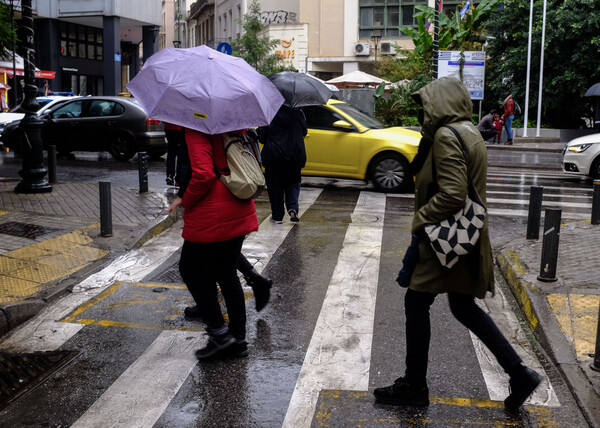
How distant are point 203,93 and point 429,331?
2.03 metres

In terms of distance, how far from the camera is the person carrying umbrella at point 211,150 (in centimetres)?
450

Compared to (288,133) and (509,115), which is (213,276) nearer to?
(288,133)

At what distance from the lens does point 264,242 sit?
854 cm

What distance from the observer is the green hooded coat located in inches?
150

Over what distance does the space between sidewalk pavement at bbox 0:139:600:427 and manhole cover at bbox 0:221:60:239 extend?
1 cm

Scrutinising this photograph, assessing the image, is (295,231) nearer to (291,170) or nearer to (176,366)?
(291,170)

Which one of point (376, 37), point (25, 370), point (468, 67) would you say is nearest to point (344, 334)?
point (25, 370)

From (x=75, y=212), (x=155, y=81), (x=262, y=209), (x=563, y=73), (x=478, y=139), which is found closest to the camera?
(x=478, y=139)

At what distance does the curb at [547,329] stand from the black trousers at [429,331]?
522 millimetres

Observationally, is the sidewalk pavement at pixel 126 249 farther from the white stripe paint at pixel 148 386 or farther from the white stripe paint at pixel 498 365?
the white stripe paint at pixel 148 386

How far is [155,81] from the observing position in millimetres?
4719

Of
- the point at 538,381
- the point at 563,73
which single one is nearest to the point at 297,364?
the point at 538,381

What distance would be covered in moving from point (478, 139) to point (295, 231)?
544 centimetres

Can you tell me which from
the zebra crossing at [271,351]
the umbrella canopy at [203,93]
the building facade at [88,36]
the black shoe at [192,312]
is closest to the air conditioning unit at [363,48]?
the building facade at [88,36]
